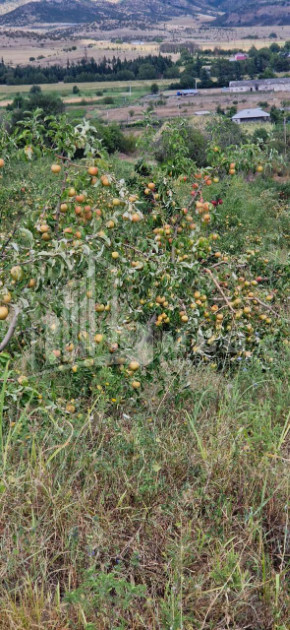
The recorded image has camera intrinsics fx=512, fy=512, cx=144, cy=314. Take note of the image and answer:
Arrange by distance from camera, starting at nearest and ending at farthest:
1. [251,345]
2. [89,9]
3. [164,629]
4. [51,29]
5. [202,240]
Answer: [164,629]
[202,240]
[251,345]
[51,29]
[89,9]

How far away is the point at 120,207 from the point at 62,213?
389 millimetres

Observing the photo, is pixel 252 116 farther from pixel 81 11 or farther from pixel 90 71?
pixel 81 11

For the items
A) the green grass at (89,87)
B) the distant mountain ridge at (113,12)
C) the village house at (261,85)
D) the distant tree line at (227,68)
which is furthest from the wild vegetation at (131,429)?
the distant mountain ridge at (113,12)

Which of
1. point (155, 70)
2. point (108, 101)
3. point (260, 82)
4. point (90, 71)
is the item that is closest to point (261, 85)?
point (260, 82)

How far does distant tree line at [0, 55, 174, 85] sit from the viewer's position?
2815 inches

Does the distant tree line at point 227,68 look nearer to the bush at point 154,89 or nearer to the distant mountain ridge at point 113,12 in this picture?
the bush at point 154,89

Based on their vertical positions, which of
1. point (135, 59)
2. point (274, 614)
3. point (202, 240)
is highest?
point (135, 59)

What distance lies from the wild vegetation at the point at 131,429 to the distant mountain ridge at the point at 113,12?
14429cm

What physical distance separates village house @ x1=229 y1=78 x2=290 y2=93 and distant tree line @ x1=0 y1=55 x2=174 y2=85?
11.8m

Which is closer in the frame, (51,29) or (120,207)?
(120,207)

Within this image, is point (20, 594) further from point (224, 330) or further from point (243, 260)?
point (243, 260)

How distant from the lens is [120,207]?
9.57 ft

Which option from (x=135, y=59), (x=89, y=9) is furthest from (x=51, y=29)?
(x=135, y=59)

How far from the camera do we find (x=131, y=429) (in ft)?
8.21
